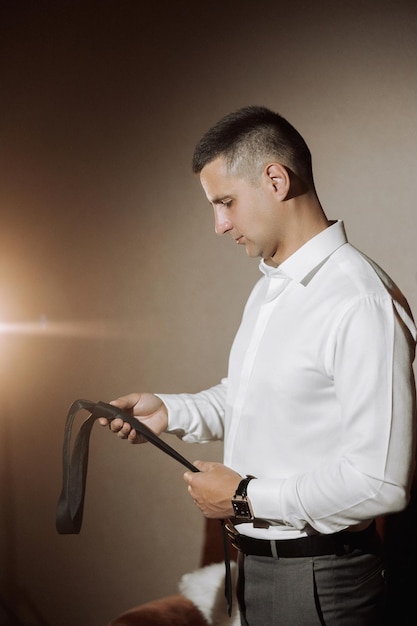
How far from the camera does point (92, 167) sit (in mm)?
2605

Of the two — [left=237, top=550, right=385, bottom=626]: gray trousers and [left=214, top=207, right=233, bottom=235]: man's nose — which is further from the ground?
[left=214, top=207, right=233, bottom=235]: man's nose

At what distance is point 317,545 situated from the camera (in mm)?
1314

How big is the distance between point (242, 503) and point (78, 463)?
472mm


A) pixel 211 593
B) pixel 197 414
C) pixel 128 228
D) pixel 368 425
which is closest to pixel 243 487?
pixel 368 425

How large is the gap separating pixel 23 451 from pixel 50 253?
0.85 metres

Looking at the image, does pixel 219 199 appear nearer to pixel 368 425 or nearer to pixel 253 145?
pixel 253 145

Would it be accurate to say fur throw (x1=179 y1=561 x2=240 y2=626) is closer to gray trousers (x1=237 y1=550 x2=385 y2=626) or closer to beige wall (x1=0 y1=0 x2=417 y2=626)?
beige wall (x1=0 y1=0 x2=417 y2=626)

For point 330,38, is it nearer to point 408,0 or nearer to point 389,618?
point 408,0

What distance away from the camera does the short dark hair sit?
1361mm

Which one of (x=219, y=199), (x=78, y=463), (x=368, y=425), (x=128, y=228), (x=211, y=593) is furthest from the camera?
(x=128, y=228)

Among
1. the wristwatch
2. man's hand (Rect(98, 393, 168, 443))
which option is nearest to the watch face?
the wristwatch

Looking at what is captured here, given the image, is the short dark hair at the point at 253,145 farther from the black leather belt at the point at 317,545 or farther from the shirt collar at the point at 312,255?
the black leather belt at the point at 317,545

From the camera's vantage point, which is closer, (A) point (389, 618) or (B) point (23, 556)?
(A) point (389, 618)

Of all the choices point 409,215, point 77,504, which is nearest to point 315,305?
point 77,504
